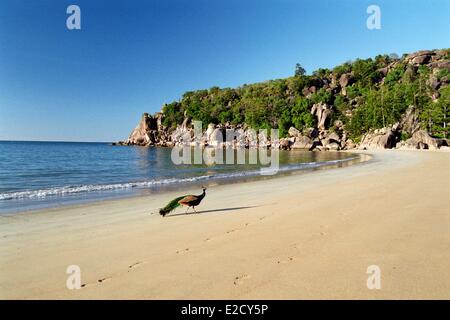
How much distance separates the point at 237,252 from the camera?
19.9ft

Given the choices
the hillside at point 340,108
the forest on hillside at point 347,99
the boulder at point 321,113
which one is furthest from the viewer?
the boulder at point 321,113

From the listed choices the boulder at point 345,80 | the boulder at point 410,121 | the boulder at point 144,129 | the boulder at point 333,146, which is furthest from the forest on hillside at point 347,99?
the boulder at point 144,129

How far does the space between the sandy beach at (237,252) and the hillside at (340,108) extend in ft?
224

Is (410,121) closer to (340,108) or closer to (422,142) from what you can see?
(422,142)

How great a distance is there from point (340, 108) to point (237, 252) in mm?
119102

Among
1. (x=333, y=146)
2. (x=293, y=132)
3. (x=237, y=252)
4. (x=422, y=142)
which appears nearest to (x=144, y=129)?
(x=293, y=132)

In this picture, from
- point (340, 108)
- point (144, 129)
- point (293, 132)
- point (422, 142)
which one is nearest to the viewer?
point (422, 142)

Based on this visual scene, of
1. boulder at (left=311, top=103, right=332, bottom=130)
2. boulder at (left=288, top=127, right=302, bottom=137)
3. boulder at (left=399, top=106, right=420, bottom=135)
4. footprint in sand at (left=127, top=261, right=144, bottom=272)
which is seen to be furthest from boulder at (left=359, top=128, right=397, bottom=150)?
footprint in sand at (left=127, top=261, right=144, bottom=272)

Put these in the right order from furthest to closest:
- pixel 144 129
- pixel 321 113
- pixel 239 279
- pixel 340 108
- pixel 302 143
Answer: pixel 144 129 < pixel 340 108 < pixel 321 113 < pixel 302 143 < pixel 239 279

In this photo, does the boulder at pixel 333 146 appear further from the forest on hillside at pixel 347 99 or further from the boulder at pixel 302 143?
the forest on hillside at pixel 347 99

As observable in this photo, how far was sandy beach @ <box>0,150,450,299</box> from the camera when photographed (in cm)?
450

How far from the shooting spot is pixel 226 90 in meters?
172

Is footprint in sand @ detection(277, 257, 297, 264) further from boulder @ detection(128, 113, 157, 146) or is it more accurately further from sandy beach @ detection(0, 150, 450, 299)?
boulder @ detection(128, 113, 157, 146)

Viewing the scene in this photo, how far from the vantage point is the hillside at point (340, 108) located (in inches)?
3179
